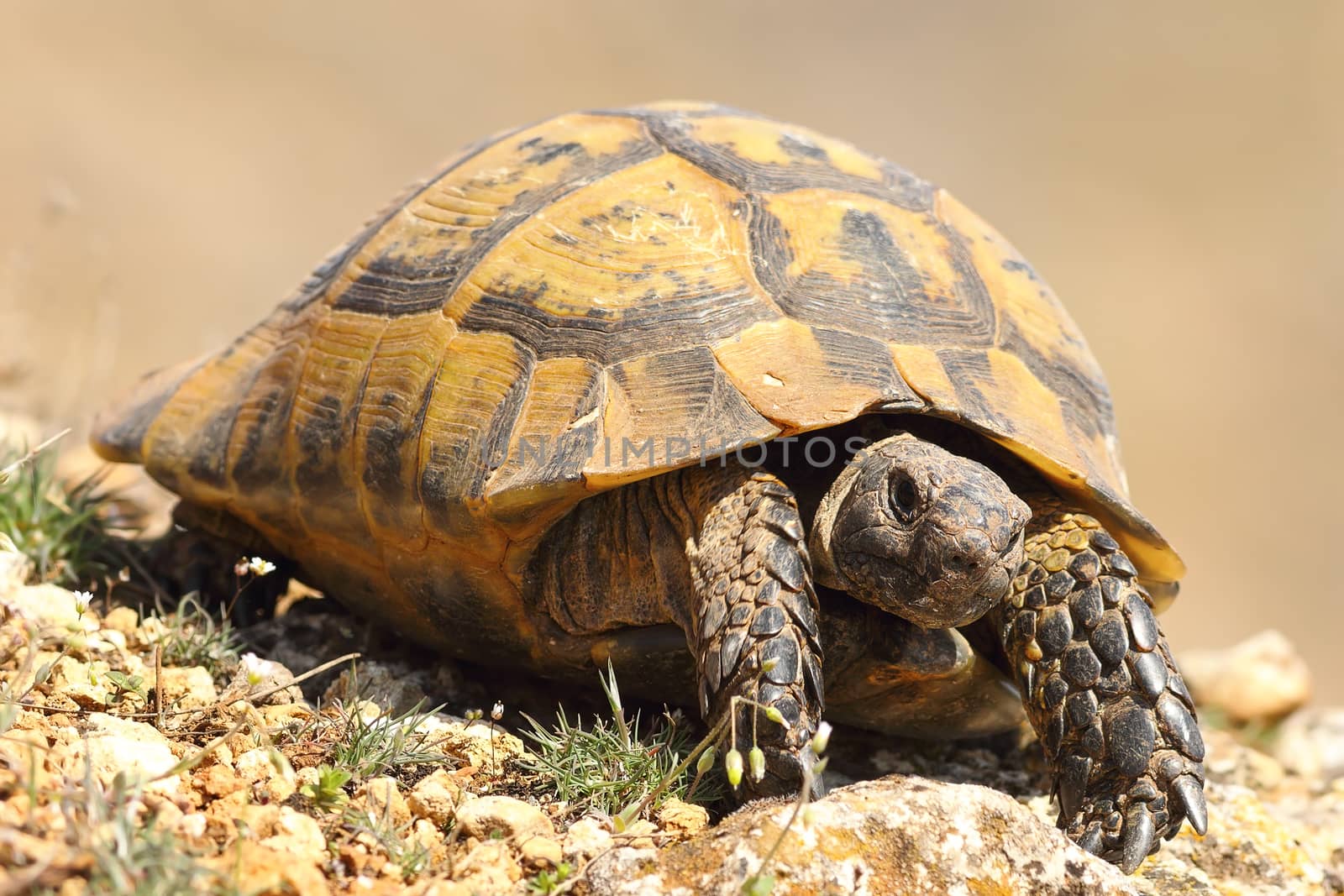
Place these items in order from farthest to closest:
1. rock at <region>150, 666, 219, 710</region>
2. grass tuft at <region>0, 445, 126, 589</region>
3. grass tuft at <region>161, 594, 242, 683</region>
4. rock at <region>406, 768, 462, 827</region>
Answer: grass tuft at <region>0, 445, 126, 589</region> → grass tuft at <region>161, 594, 242, 683</region> → rock at <region>150, 666, 219, 710</region> → rock at <region>406, 768, 462, 827</region>

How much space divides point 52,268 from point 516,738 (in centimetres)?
1011

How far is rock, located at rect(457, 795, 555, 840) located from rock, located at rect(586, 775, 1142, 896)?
16 cm

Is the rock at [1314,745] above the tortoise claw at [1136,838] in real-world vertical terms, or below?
below

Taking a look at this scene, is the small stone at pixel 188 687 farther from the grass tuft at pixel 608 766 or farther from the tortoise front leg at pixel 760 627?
the tortoise front leg at pixel 760 627

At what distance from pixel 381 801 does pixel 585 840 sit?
0.42 m

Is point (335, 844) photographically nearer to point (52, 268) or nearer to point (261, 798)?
point (261, 798)

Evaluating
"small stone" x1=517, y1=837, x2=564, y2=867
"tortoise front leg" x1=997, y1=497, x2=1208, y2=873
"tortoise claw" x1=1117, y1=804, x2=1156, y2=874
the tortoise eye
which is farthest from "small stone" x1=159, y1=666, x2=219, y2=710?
"tortoise claw" x1=1117, y1=804, x2=1156, y2=874

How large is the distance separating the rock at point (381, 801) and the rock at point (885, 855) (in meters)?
0.41

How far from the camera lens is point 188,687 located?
311 centimetres

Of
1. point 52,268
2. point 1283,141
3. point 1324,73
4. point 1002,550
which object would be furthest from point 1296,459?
point 1002,550

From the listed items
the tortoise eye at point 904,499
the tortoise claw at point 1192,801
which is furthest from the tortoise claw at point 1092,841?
the tortoise eye at point 904,499

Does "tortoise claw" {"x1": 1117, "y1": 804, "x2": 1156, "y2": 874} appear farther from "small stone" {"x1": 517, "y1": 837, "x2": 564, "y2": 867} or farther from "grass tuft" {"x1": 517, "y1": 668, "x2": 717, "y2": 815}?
"small stone" {"x1": 517, "y1": 837, "x2": 564, "y2": 867}

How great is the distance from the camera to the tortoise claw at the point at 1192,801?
9.03 ft

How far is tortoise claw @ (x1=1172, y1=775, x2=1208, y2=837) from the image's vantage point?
2.75 m
